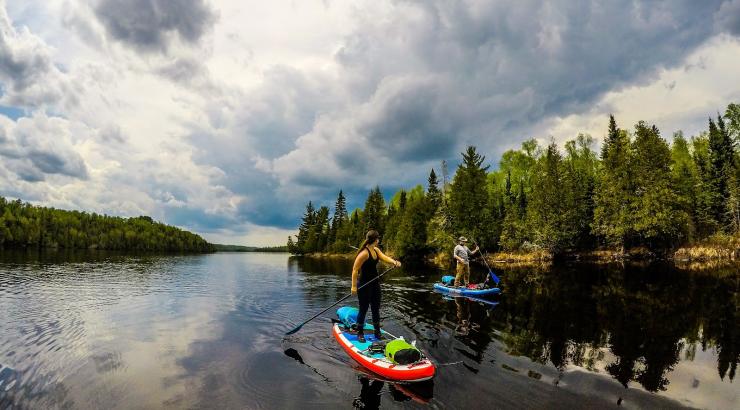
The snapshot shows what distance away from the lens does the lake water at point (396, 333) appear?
286 inches

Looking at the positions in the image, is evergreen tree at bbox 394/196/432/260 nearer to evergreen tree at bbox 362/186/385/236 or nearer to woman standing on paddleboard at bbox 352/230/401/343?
evergreen tree at bbox 362/186/385/236

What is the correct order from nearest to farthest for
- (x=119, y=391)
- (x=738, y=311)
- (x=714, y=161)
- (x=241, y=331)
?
1. (x=119, y=391)
2. (x=241, y=331)
3. (x=738, y=311)
4. (x=714, y=161)

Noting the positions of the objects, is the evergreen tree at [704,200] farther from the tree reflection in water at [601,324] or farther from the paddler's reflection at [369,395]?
the paddler's reflection at [369,395]

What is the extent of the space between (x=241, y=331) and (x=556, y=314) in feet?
39.9

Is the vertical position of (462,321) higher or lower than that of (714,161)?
lower

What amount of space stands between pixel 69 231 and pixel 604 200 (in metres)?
172

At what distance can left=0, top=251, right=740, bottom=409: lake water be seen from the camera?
23.8 feet

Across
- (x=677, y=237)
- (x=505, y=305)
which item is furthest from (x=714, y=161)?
(x=505, y=305)

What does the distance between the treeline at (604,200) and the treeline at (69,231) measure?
135 metres

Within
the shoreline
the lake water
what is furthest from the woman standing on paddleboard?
the shoreline

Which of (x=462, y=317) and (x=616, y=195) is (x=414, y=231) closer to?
(x=616, y=195)

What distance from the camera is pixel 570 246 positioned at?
2103 inches

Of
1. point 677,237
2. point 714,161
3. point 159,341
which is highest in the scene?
point 714,161

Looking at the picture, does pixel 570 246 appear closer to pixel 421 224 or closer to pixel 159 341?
pixel 421 224
